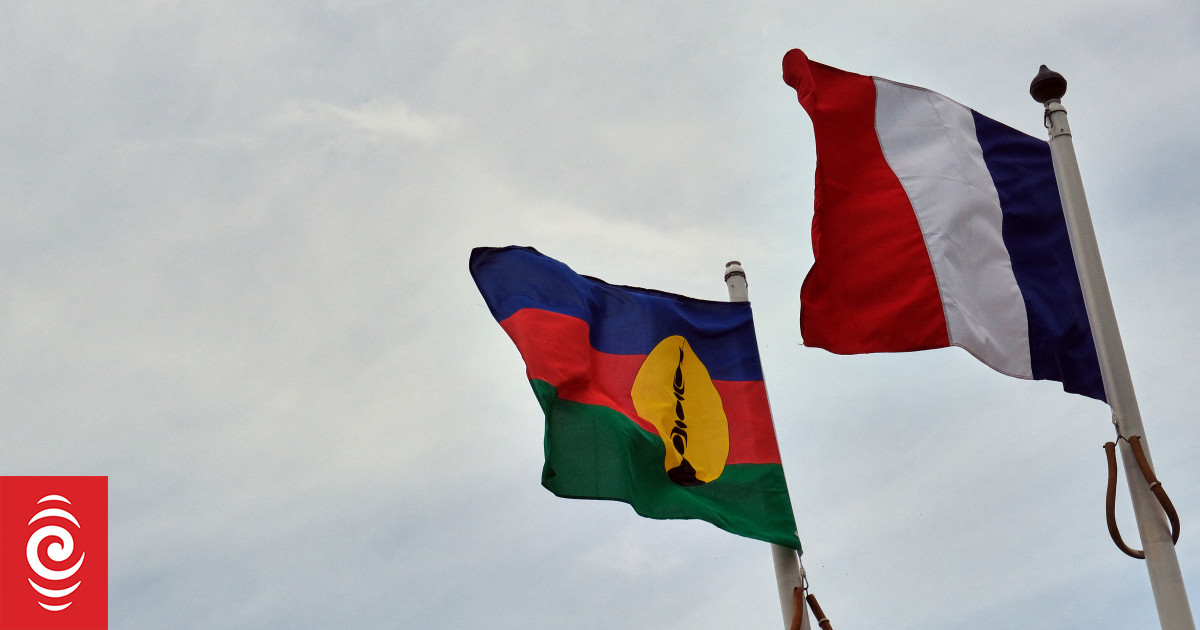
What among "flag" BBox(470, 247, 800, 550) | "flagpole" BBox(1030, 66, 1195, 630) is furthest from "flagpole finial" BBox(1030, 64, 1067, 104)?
"flag" BBox(470, 247, 800, 550)

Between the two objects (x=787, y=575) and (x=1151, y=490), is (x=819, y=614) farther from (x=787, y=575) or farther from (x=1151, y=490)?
(x=1151, y=490)

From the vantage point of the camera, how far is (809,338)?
10367 mm

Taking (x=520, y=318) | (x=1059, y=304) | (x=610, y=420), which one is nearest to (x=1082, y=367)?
(x=1059, y=304)

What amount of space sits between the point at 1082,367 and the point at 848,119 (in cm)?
287

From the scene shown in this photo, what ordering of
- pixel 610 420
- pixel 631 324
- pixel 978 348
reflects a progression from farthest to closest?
pixel 631 324
pixel 610 420
pixel 978 348

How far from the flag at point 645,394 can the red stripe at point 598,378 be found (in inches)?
0.5

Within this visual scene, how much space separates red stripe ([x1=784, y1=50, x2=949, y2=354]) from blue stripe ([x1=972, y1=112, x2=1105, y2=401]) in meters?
0.83

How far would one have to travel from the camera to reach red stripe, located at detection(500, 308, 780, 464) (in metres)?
11.1

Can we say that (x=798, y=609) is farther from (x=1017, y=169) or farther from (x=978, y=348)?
(x=1017, y=169)

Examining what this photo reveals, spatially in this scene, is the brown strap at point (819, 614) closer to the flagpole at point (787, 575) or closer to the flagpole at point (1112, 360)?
the flagpole at point (787, 575)

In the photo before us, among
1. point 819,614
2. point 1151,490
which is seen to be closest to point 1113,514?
point 1151,490

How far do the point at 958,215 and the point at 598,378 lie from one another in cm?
341

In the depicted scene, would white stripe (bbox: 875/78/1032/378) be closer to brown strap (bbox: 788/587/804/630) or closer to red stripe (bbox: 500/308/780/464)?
red stripe (bbox: 500/308/780/464)

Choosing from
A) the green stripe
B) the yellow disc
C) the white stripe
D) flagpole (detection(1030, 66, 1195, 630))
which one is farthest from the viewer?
the yellow disc
